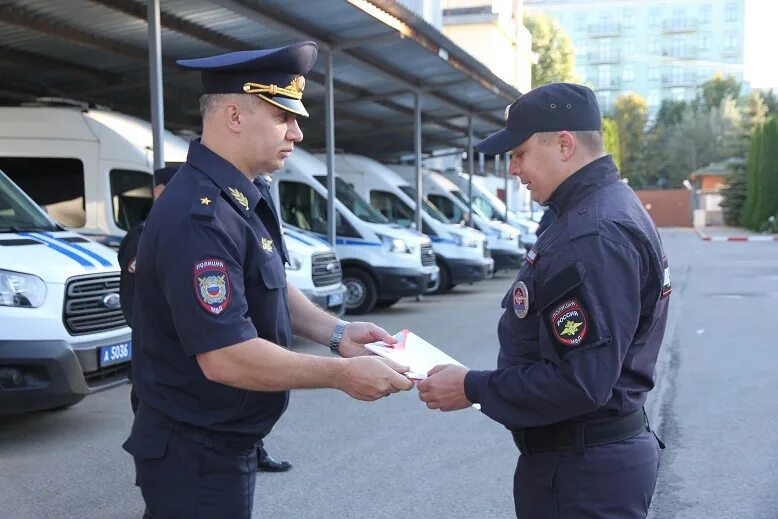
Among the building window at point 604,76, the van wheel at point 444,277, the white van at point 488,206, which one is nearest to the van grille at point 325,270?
the van wheel at point 444,277

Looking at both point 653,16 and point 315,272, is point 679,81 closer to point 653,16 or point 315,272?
point 653,16

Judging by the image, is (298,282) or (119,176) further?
(298,282)

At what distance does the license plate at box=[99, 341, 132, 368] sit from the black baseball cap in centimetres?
410

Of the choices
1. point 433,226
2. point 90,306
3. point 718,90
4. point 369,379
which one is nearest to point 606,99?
point 718,90

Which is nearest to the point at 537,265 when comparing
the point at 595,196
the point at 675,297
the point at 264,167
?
the point at 595,196

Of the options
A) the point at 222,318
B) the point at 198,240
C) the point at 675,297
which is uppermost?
the point at 198,240

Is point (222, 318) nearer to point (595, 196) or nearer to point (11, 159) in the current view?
point (595, 196)

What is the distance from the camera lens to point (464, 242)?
15.4 meters

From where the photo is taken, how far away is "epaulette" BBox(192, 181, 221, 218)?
2082 millimetres

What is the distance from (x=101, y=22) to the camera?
390 inches

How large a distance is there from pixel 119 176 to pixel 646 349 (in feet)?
25.6

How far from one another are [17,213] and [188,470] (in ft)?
16.4

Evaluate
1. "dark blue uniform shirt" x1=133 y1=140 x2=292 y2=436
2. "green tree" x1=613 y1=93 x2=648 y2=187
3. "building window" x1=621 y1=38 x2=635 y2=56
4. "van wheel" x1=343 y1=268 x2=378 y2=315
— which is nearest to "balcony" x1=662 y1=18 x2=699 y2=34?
"building window" x1=621 y1=38 x2=635 y2=56

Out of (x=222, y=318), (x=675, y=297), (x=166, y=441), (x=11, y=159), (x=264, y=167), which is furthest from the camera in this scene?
(x=675, y=297)
